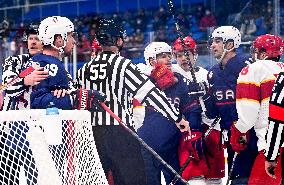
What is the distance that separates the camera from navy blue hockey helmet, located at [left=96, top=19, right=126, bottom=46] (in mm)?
3479

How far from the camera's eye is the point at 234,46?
4480 mm

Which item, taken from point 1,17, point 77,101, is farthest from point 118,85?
point 1,17

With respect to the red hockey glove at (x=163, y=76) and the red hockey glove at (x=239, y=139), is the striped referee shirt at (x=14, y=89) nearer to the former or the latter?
the red hockey glove at (x=163, y=76)

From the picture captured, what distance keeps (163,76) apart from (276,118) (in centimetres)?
149

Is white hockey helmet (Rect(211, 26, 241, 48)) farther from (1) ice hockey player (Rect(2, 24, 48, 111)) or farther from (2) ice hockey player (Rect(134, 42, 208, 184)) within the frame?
(1) ice hockey player (Rect(2, 24, 48, 111))

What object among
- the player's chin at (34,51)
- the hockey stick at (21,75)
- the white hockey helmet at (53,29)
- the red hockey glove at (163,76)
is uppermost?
the white hockey helmet at (53,29)

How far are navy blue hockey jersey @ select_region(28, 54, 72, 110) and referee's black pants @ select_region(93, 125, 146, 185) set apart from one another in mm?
356

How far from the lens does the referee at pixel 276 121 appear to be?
2.80 metres

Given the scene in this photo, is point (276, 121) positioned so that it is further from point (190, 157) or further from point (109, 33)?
point (190, 157)

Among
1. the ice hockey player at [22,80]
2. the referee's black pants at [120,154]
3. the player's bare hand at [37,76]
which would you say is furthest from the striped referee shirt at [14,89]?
the referee's black pants at [120,154]

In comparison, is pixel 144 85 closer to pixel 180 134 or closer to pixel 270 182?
pixel 270 182

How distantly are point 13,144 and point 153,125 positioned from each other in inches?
94.0

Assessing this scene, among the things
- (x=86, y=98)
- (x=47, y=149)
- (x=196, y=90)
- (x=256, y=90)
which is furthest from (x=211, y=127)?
(x=47, y=149)

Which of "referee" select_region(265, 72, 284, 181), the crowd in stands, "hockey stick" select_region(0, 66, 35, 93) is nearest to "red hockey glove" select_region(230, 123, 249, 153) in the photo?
"referee" select_region(265, 72, 284, 181)
